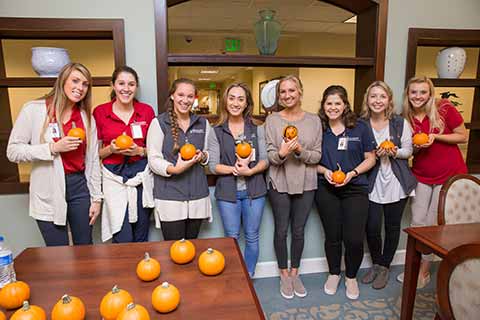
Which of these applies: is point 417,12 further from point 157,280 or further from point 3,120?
point 3,120

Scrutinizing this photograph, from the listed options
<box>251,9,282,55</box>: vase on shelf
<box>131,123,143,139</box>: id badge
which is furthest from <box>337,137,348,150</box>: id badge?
<box>131,123,143,139</box>: id badge

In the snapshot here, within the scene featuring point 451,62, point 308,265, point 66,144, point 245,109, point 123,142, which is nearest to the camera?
point 66,144

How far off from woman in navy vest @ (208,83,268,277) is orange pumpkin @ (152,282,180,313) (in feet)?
4.10

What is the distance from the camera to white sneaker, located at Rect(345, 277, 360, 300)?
2.37 meters

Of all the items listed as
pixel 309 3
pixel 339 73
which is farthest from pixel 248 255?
pixel 339 73

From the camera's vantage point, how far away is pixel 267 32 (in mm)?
2529

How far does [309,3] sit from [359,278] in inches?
134

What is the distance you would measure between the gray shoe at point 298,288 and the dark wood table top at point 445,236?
1058 mm

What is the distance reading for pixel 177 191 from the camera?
2.05m

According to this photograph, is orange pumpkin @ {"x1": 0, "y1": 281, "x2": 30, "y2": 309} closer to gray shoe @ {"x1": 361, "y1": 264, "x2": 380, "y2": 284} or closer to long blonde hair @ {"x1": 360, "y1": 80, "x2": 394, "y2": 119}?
long blonde hair @ {"x1": 360, "y1": 80, "x2": 394, "y2": 119}

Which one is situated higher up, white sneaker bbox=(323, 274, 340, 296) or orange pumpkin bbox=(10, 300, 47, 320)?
orange pumpkin bbox=(10, 300, 47, 320)

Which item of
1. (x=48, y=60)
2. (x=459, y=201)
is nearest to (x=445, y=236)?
(x=459, y=201)

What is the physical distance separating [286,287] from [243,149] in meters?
1.12

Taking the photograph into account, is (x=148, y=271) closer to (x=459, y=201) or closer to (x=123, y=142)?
(x=123, y=142)
